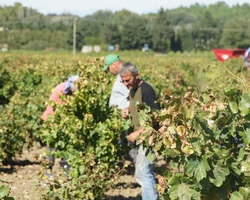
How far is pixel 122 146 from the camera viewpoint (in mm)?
4340

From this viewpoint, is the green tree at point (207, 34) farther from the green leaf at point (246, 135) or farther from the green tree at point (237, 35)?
the green leaf at point (246, 135)

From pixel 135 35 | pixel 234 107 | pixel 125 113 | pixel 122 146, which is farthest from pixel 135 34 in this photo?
pixel 234 107

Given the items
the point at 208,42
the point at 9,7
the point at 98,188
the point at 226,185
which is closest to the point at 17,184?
the point at 98,188

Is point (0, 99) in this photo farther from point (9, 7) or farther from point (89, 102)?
point (9, 7)

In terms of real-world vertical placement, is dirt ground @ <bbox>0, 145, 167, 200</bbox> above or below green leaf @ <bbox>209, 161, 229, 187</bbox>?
below

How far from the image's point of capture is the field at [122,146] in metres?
2.08

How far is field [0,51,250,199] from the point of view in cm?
208

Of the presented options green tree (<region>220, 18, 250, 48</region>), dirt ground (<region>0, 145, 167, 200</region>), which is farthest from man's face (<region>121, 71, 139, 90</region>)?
green tree (<region>220, 18, 250, 48</region>)

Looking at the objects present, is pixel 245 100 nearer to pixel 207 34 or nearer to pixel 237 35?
pixel 237 35

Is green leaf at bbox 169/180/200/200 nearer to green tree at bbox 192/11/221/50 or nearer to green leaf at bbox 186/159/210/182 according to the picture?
green leaf at bbox 186/159/210/182

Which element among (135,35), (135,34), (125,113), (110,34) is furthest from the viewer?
(110,34)

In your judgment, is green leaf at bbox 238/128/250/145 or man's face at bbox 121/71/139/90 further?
man's face at bbox 121/71/139/90

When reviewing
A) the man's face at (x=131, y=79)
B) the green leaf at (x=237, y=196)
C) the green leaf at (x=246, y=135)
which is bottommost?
the green leaf at (x=237, y=196)

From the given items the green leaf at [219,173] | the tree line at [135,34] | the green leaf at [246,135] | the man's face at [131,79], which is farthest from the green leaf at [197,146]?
the tree line at [135,34]
